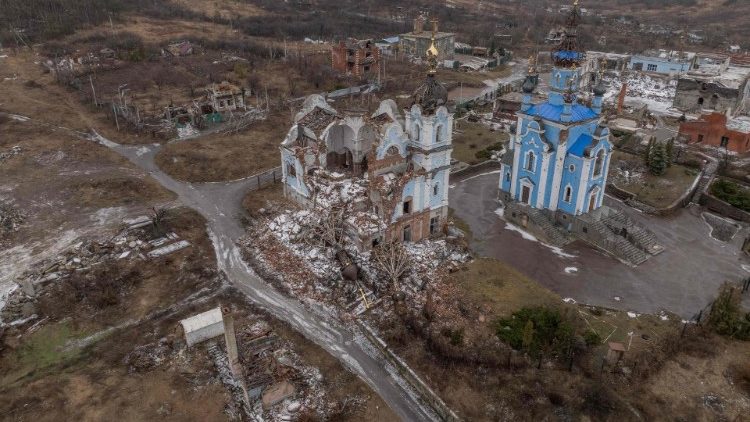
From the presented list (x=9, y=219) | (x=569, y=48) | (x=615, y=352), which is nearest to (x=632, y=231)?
(x=569, y=48)

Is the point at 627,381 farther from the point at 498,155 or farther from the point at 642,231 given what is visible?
the point at 498,155

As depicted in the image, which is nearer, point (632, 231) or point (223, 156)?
point (632, 231)

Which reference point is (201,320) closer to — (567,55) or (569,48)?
(567,55)

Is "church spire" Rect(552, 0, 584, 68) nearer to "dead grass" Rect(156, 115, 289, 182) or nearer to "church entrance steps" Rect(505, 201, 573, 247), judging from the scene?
"church entrance steps" Rect(505, 201, 573, 247)

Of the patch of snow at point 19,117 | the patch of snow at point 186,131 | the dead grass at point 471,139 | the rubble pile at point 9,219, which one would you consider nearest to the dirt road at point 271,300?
the patch of snow at point 186,131

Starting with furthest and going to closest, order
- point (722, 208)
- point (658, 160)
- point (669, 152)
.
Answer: point (669, 152)
point (658, 160)
point (722, 208)

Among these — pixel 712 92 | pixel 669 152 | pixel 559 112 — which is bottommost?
pixel 669 152
